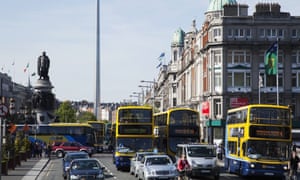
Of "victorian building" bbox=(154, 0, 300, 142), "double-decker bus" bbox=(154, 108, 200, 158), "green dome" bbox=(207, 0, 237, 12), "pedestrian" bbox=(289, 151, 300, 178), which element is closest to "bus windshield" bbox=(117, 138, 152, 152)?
"double-decker bus" bbox=(154, 108, 200, 158)

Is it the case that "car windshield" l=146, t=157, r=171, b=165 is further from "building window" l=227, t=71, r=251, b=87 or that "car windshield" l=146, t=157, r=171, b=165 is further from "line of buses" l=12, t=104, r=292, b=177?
"building window" l=227, t=71, r=251, b=87

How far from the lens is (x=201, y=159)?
125ft

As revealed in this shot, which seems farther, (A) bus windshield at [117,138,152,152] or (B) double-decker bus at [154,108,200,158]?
(B) double-decker bus at [154,108,200,158]

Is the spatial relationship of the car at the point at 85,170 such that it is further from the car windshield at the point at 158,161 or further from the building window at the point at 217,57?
the building window at the point at 217,57

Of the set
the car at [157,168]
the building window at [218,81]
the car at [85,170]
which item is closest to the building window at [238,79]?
the building window at [218,81]

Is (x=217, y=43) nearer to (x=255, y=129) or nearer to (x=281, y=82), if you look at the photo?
(x=281, y=82)

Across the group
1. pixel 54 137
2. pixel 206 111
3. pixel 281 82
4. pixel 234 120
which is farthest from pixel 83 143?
pixel 234 120

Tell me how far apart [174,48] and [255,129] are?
136 meters

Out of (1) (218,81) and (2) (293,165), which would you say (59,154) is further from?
(2) (293,165)

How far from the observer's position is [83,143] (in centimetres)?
7656

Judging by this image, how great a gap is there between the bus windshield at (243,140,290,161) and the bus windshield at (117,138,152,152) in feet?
34.8

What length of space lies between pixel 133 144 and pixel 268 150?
40.0ft

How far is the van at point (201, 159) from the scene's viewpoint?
37.5 metres

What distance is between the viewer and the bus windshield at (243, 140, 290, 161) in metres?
36.1
